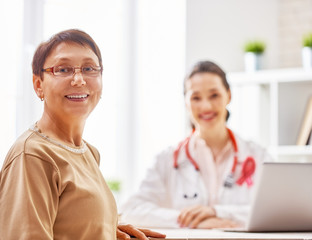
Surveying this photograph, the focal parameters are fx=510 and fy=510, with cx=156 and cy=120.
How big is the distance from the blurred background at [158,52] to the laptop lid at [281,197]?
7.55ft

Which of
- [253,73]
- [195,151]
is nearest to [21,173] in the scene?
[195,151]

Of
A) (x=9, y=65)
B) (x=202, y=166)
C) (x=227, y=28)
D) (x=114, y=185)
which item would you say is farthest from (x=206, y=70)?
(x=227, y=28)

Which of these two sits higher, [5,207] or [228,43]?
[228,43]

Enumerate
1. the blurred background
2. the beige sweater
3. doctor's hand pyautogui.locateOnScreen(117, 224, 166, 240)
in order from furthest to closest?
the blurred background < doctor's hand pyautogui.locateOnScreen(117, 224, 166, 240) < the beige sweater

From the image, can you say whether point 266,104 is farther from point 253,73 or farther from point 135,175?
point 135,175

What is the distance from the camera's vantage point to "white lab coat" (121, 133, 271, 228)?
97.5 inches

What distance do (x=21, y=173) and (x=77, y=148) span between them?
225 millimetres

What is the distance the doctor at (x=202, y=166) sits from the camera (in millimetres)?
2512

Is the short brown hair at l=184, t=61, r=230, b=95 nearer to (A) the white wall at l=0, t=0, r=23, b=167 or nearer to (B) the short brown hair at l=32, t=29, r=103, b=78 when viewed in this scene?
(A) the white wall at l=0, t=0, r=23, b=167

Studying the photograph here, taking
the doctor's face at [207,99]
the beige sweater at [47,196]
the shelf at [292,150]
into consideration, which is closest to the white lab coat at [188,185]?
the doctor's face at [207,99]

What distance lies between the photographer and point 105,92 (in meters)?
4.29

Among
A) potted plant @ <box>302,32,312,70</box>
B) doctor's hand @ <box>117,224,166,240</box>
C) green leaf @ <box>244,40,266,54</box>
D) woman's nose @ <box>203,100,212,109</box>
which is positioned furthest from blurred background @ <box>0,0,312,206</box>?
doctor's hand @ <box>117,224,166,240</box>

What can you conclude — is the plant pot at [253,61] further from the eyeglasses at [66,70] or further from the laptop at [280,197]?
the eyeglasses at [66,70]

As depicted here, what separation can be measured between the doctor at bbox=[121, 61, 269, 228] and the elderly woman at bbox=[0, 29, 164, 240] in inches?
52.1
